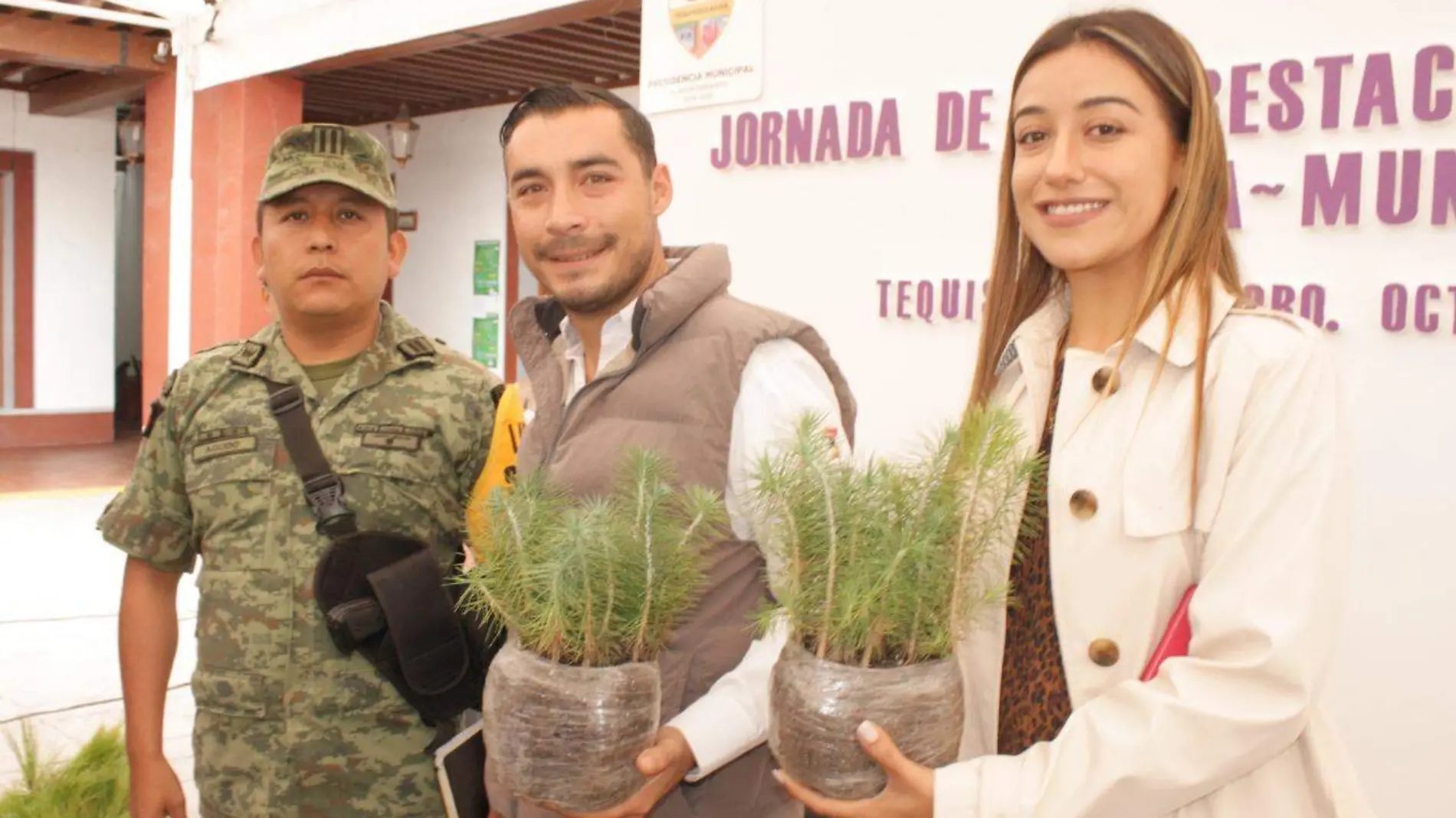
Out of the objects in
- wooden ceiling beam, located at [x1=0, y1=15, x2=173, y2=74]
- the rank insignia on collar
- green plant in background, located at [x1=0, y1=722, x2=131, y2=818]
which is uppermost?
wooden ceiling beam, located at [x1=0, y1=15, x2=173, y2=74]

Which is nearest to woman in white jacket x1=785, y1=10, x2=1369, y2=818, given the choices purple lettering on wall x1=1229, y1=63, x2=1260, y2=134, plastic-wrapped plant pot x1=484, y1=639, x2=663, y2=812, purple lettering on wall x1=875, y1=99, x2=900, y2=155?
plastic-wrapped plant pot x1=484, y1=639, x2=663, y2=812

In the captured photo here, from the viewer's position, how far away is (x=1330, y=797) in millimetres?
1008

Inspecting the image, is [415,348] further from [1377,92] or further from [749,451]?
[1377,92]

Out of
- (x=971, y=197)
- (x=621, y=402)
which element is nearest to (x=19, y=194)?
(x=971, y=197)

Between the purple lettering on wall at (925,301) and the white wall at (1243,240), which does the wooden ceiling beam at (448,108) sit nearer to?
the white wall at (1243,240)

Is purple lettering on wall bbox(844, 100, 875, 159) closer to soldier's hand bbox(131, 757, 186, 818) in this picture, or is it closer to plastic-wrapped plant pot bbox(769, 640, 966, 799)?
soldier's hand bbox(131, 757, 186, 818)

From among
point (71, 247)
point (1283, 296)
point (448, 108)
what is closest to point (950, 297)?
point (1283, 296)

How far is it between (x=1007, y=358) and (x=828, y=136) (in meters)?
2.37

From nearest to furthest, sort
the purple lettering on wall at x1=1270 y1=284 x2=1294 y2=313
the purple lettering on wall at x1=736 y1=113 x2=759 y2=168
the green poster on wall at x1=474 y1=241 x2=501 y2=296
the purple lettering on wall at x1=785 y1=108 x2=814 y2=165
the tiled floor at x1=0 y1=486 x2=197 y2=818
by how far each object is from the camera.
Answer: the purple lettering on wall at x1=1270 y1=284 x2=1294 y2=313 → the purple lettering on wall at x1=785 y1=108 x2=814 y2=165 → the purple lettering on wall at x1=736 y1=113 x2=759 y2=168 → the tiled floor at x1=0 y1=486 x2=197 y2=818 → the green poster on wall at x1=474 y1=241 x2=501 y2=296

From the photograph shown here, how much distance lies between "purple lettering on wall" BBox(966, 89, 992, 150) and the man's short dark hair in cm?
181

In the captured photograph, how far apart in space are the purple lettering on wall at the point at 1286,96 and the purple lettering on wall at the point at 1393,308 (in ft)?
1.34

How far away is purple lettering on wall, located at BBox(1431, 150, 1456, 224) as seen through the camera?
7.98ft

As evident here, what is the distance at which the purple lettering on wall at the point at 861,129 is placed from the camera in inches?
133

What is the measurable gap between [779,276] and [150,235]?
23.4 ft
